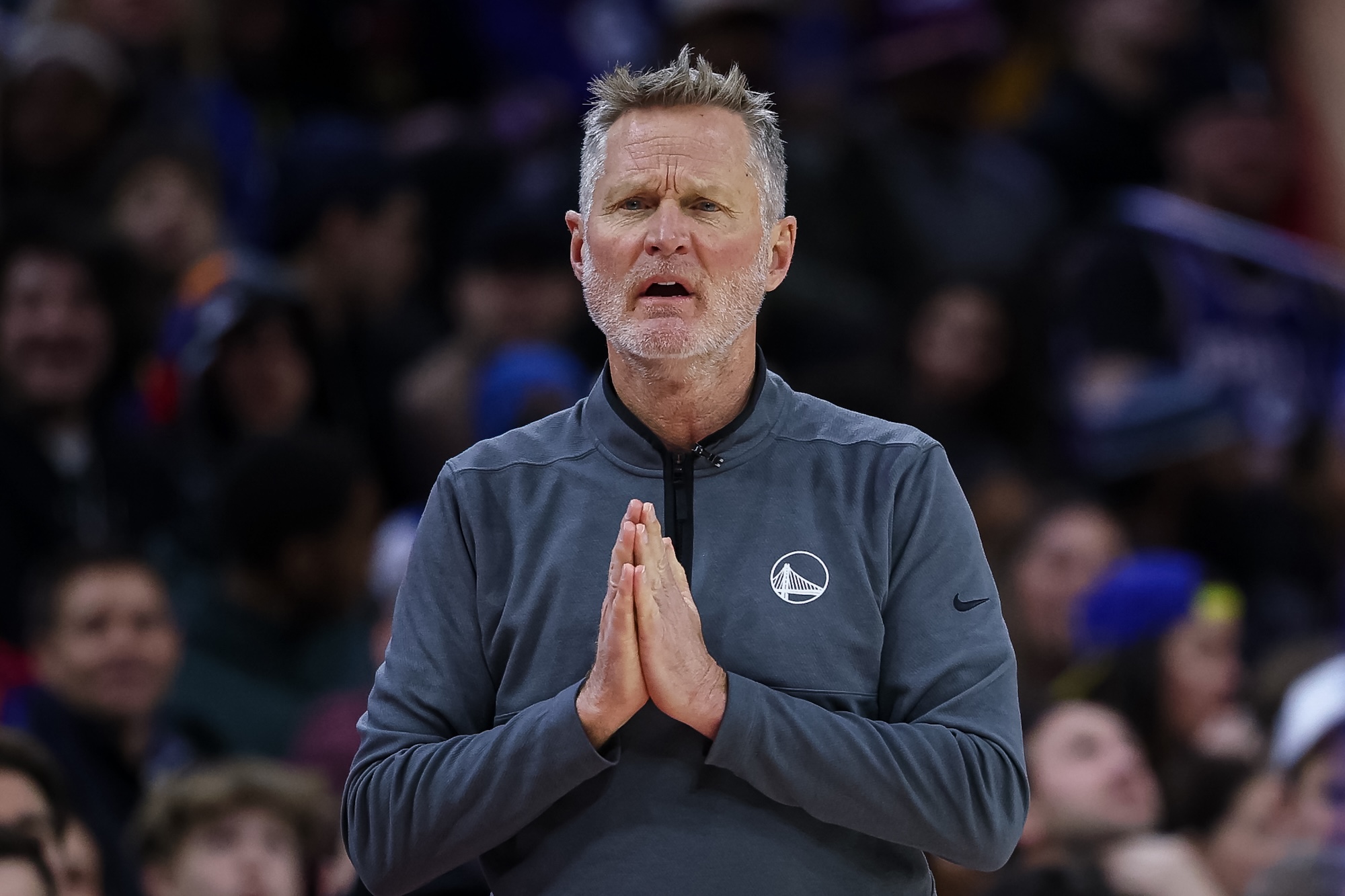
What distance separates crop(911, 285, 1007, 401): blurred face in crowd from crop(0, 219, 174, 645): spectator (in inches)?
110

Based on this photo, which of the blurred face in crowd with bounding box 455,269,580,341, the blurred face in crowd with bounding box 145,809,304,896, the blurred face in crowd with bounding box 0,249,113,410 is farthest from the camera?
the blurred face in crowd with bounding box 455,269,580,341

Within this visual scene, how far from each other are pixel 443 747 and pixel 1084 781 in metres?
2.99

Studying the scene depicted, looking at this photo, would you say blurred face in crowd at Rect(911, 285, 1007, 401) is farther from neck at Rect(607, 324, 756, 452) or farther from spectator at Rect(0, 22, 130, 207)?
neck at Rect(607, 324, 756, 452)

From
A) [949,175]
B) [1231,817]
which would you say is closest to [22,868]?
[1231,817]

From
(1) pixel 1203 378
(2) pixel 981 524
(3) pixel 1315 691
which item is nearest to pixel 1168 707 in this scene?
(3) pixel 1315 691

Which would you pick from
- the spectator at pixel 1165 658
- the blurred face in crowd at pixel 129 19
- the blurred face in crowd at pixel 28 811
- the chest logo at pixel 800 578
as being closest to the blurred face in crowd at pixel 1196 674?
the spectator at pixel 1165 658

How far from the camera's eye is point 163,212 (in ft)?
22.1

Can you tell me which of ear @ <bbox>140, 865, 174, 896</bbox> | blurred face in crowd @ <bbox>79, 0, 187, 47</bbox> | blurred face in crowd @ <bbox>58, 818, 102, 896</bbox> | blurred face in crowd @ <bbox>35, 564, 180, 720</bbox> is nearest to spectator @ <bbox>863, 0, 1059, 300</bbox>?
blurred face in crowd @ <bbox>79, 0, 187, 47</bbox>

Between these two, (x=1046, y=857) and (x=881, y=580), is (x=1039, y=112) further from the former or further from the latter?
(x=881, y=580)

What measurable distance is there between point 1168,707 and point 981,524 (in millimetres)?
1130

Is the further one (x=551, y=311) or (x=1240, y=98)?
(x=1240, y=98)

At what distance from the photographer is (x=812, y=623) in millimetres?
2256

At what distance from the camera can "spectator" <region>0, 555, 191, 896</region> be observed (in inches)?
189

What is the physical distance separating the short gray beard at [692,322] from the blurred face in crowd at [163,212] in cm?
467
